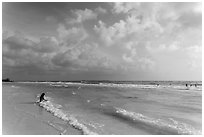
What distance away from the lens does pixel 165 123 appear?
39.5 ft

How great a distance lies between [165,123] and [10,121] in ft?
29.2

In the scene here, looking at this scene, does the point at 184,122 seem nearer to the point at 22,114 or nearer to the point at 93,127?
the point at 93,127

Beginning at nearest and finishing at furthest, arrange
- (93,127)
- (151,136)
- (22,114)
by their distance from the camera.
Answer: (151,136) → (93,127) → (22,114)

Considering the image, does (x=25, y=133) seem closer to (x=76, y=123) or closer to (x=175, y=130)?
(x=76, y=123)

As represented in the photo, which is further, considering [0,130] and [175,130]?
[175,130]

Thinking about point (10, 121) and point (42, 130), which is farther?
point (10, 121)

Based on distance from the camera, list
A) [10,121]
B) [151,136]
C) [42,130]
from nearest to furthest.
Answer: [151,136] < [42,130] < [10,121]

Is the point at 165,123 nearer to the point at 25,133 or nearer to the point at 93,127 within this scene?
the point at 93,127

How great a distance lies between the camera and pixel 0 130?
31.9ft

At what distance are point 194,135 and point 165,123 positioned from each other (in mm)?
2260

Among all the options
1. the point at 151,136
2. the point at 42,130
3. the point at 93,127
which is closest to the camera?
the point at 151,136

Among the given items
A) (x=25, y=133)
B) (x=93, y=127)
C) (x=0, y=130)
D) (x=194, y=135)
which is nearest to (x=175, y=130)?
(x=194, y=135)

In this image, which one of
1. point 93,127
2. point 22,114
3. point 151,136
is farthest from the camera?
point 22,114

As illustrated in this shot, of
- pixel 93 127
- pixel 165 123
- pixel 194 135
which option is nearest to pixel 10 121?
pixel 93 127
